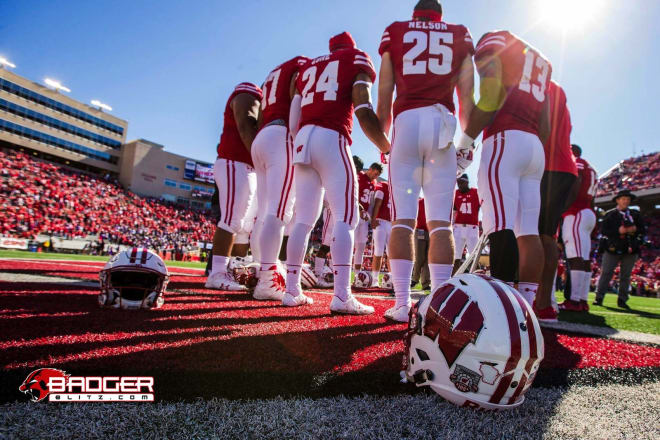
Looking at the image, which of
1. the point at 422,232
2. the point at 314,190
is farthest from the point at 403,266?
the point at 422,232

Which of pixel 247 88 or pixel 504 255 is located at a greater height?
pixel 247 88

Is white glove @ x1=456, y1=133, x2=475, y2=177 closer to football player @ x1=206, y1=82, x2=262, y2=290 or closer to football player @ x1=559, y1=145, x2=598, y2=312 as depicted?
football player @ x1=206, y1=82, x2=262, y2=290

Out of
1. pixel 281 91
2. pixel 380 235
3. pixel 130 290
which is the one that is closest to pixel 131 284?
pixel 130 290

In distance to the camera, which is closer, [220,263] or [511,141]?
[511,141]

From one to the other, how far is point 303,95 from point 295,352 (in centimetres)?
246

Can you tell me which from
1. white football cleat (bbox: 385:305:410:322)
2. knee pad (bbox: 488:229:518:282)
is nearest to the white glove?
knee pad (bbox: 488:229:518:282)

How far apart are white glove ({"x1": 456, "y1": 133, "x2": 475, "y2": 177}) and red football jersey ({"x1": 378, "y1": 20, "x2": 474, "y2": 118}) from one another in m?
0.27

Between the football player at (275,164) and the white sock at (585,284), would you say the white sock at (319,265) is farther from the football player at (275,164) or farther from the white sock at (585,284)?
the white sock at (585,284)

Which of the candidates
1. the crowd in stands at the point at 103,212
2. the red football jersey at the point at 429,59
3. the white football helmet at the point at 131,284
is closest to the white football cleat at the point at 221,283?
the white football helmet at the point at 131,284

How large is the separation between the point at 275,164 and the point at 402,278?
174 centimetres

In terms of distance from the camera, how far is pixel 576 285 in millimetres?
5359

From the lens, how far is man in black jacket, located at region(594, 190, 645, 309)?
256 inches

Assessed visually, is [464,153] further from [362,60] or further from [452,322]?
[452,322]

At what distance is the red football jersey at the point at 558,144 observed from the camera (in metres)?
3.66
